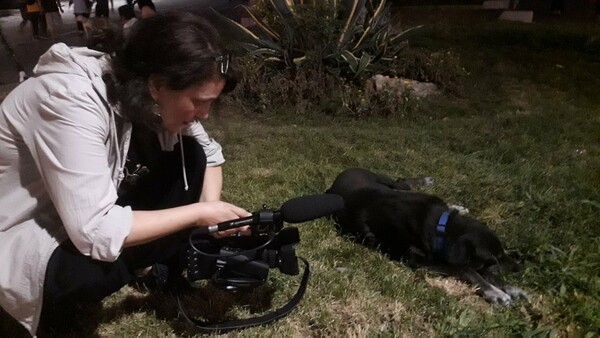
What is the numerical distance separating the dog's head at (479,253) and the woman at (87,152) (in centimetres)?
133

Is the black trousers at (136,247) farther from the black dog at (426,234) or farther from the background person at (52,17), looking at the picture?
the background person at (52,17)

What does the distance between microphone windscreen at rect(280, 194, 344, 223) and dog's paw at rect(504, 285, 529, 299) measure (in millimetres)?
1210

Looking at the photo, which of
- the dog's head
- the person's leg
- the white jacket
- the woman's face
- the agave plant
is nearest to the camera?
the white jacket

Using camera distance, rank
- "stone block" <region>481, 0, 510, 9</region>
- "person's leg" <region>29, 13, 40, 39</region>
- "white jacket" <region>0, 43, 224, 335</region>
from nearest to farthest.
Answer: "white jacket" <region>0, 43, 224, 335</region> < "person's leg" <region>29, 13, 40, 39</region> < "stone block" <region>481, 0, 510, 9</region>

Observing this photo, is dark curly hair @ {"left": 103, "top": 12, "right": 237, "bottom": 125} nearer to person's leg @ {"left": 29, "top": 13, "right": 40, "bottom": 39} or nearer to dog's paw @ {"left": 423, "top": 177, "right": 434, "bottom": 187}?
dog's paw @ {"left": 423, "top": 177, "right": 434, "bottom": 187}

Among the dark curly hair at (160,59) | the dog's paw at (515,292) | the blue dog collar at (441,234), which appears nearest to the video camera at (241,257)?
the dark curly hair at (160,59)

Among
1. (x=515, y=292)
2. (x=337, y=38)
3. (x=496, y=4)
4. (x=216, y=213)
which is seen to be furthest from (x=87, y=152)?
(x=496, y=4)

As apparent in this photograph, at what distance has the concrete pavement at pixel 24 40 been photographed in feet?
23.1

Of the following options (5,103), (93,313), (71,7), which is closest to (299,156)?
(93,313)

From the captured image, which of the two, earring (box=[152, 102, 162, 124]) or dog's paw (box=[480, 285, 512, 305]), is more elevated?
earring (box=[152, 102, 162, 124])

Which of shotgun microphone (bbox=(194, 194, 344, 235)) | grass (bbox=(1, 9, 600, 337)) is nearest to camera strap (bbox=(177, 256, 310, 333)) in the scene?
grass (bbox=(1, 9, 600, 337))

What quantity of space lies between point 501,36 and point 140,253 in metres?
8.65

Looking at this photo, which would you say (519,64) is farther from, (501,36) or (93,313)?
(93,313)

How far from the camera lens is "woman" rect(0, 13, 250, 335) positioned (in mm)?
1750
